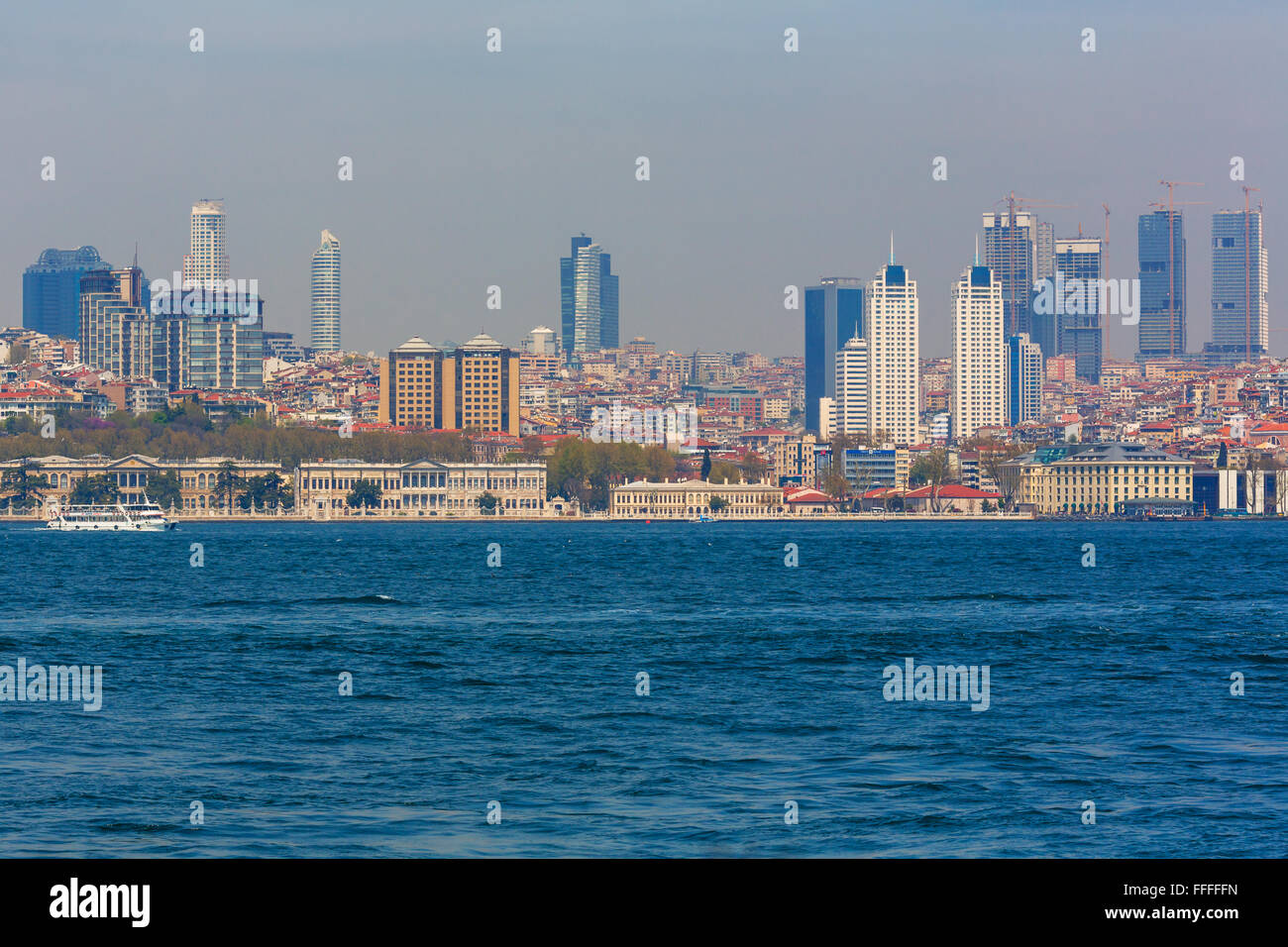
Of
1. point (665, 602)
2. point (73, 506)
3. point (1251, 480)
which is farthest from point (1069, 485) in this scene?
point (665, 602)

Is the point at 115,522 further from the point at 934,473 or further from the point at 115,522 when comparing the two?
the point at 934,473

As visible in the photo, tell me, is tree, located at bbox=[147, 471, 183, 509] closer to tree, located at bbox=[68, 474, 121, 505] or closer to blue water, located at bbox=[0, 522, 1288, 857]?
tree, located at bbox=[68, 474, 121, 505]

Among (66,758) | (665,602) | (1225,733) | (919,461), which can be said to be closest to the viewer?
(66,758)
